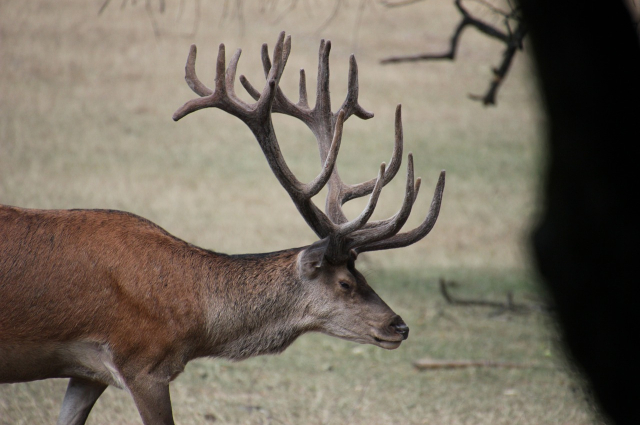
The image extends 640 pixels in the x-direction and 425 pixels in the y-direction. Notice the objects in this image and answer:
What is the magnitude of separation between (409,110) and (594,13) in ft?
52.9

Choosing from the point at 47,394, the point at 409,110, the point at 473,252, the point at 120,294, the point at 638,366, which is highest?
the point at 638,366

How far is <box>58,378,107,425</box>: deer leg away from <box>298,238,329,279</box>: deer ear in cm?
122

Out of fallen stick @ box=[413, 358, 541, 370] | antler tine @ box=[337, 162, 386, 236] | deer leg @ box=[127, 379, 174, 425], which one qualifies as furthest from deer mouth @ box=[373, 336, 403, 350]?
fallen stick @ box=[413, 358, 541, 370]

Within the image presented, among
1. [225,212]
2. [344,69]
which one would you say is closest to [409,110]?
[344,69]

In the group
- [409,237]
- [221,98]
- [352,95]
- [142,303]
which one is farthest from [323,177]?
[142,303]

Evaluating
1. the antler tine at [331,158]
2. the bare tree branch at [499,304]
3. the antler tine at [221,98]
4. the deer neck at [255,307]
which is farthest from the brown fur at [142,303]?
the bare tree branch at [499,304]

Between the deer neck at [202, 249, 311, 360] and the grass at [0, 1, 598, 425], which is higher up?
the deer neck at [202, 249, 311, 360]

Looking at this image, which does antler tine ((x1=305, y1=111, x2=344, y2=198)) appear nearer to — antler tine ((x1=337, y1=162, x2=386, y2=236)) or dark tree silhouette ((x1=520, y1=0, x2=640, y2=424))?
antler tine ((x1=337, y1=162, x2=386, y2=236))

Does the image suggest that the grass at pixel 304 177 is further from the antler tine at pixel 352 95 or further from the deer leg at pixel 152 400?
the deer leg at pixel 152 400

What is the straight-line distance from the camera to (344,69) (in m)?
19.2

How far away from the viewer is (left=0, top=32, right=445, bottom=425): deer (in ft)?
12.7

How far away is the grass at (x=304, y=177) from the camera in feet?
20.0

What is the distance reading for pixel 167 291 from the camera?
13.4 ft

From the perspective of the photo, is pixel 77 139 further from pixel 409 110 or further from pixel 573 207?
pixel 573 207
